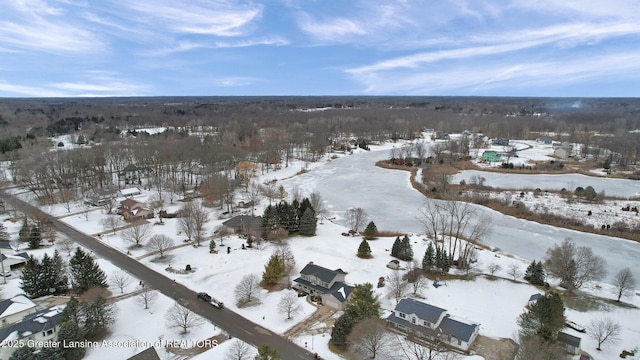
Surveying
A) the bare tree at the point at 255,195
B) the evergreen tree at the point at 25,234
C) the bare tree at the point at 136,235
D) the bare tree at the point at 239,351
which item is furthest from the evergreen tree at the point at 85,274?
the bare tree at the point at 255,195

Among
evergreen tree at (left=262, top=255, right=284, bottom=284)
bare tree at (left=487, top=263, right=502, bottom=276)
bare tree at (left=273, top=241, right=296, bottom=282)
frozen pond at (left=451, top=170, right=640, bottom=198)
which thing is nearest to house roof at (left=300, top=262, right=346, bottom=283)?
evergreen tree at (left=262, top=255, right=284, bottom=284)

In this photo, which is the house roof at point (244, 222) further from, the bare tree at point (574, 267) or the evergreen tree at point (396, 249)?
the bare tree at point (574, 267)

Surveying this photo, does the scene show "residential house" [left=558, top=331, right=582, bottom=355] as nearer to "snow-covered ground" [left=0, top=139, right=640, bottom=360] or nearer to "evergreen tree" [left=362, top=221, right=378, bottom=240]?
"snow-covered ground" [left=0, top=139, right=640, bottom=360]

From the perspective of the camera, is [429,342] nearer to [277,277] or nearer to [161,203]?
[277,277]

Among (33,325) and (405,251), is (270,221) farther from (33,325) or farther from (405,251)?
(33,325)

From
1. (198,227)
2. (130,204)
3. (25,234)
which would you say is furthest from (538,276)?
(25,234)
